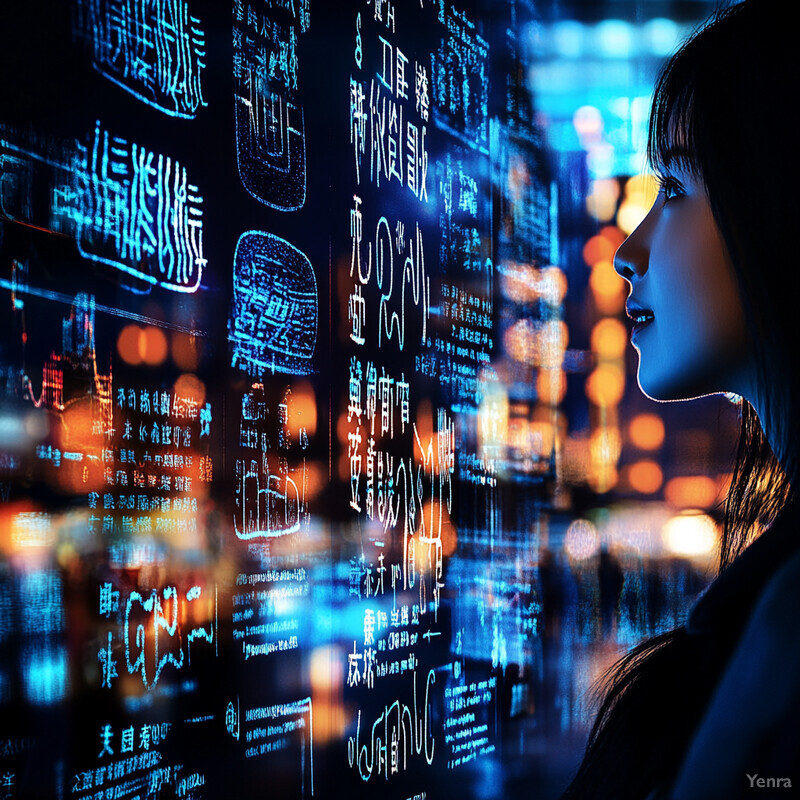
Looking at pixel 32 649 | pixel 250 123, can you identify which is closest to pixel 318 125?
pixel 250 123

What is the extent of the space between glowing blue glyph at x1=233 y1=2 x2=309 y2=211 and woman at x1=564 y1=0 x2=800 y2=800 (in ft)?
2.67

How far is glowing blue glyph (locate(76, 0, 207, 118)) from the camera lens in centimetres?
124

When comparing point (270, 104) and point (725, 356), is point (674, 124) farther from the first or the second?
point (270, 104)

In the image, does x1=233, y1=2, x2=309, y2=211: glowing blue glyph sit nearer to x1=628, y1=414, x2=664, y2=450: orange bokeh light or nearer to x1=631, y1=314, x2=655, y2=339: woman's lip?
x1=631, y1=314, x2=655, y2=339: woman's lip

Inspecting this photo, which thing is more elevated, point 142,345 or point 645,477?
point 142,345

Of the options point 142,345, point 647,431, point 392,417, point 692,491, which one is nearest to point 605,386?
point 647,431

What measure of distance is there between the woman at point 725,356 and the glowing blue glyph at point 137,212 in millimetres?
678

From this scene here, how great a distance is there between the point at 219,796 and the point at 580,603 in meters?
1.62

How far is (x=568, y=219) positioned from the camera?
292 centimetres

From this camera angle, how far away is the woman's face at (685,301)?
83 cm

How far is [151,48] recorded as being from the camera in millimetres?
1324

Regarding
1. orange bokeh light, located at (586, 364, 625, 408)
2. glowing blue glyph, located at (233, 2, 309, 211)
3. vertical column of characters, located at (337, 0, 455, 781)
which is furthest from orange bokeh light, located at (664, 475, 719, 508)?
glowing blue glyph, located at (233, 2, 309, 211)

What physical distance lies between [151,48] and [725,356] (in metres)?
0.93

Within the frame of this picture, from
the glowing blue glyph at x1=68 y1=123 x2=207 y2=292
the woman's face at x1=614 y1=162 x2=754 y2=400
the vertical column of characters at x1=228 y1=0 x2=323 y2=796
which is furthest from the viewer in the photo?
the vertical column of characters at x1=228 y1=0 x2=323 y2=796
